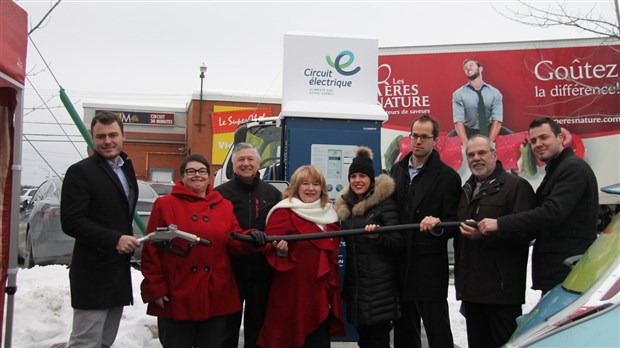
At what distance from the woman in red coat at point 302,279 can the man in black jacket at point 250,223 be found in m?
0.25

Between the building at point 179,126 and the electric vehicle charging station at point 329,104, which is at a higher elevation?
the building at point 179,126

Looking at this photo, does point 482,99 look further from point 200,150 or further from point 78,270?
point 200,150

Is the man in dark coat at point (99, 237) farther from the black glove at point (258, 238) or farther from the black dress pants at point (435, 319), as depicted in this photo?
the black dress pants at point (435, 319)

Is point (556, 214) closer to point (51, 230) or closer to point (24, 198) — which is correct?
point (51, 230)

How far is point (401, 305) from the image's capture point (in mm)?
4180

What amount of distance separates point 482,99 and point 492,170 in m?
8.28

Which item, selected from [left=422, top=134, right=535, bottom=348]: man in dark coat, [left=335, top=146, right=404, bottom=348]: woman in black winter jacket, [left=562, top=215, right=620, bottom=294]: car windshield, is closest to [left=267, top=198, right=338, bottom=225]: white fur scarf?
[left=335, top=146, right=404, bottom=348]: woman in black winter jacket

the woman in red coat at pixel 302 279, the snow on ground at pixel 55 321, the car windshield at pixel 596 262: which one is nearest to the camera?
the car windshield at pixel 596 262

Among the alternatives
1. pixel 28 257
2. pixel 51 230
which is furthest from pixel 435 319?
pixel 28 257

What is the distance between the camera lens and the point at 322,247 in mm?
3854

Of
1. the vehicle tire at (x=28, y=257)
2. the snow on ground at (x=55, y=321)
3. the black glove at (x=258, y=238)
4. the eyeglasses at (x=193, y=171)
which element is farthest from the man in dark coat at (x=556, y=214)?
the vehicle tire at (x=28, y=257)

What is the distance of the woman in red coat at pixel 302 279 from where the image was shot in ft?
12.4

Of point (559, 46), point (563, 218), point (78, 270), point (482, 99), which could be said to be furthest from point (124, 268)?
point (559, 46)

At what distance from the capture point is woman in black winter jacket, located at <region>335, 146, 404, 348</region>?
3850 mm
